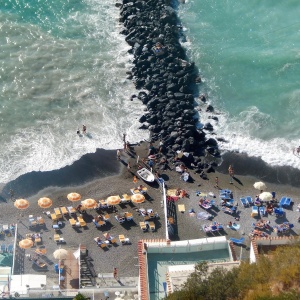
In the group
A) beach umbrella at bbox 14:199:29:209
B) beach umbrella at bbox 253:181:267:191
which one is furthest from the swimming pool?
beach umbrella at bbox 14:199:29:209

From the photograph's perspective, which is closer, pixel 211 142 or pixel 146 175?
pixel 146 175

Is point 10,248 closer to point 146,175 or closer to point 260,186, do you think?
point 146,175

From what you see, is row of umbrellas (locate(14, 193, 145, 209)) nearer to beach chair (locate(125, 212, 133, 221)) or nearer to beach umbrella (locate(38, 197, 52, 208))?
beach umbrella (locate(38, 197, 52, 208))

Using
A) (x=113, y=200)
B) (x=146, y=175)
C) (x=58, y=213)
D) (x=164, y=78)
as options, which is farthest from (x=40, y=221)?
(x=164, y=78)

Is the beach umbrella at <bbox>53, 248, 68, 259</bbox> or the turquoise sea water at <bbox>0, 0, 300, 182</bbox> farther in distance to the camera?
the turquoise sea water at <bbox>0, 0, 300, 182</bbox>

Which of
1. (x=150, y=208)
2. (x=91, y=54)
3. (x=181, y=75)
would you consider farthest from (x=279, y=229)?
(x=91, y=54)
